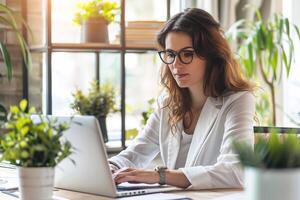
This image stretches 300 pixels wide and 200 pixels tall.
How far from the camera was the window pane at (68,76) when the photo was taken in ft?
10.6

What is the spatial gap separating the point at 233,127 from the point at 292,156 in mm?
1051

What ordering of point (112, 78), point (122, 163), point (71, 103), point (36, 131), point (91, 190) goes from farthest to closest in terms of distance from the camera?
point (112, 78)
point (71, 103)
point (122, 163)
point (91, 190)
point (36, 131)

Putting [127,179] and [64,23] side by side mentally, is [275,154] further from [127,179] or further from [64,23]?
[64,23]

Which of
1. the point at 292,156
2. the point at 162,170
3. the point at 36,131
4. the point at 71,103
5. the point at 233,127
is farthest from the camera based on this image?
the point at 71,103

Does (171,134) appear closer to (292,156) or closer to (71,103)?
(71,103)

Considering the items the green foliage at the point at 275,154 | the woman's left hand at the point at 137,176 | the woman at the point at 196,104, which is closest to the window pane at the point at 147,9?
the woman at the point at 196,104

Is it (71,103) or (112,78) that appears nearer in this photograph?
(71,103)

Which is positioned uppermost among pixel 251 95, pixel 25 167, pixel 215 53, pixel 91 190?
pixel 215 53

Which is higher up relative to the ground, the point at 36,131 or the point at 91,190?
the point at 36,131

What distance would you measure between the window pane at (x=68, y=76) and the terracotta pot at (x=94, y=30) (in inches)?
7.8

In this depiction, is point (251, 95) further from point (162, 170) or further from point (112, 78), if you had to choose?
point (112, 78)

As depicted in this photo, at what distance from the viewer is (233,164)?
2061 mm

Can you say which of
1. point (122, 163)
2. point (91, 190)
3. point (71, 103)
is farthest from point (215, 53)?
point (71, 103)

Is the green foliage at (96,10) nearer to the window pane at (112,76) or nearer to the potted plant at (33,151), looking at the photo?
the window pane at (112,76)
